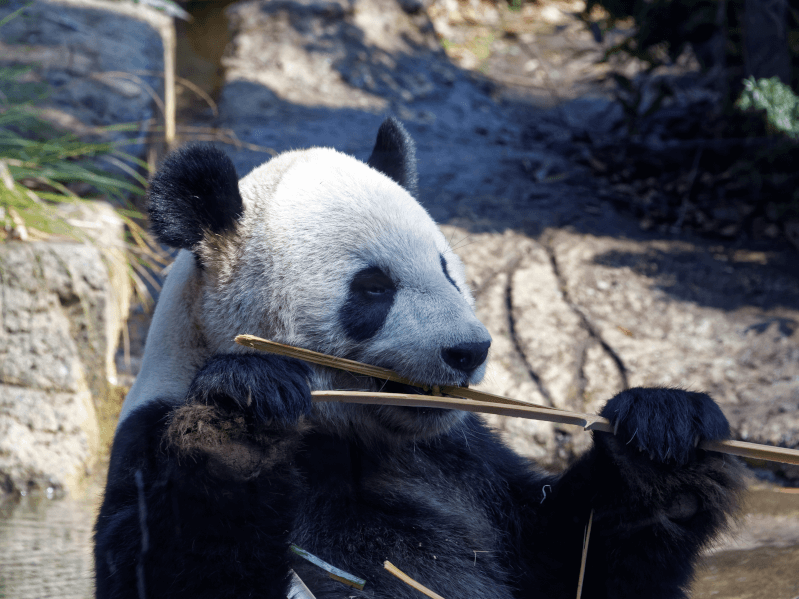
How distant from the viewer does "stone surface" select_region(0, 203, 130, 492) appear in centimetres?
389

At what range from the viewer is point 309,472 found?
6.75 ft

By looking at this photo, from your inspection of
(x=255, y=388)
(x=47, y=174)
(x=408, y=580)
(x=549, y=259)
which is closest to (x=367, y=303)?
(x=255, y=388)

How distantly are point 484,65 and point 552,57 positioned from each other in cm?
126

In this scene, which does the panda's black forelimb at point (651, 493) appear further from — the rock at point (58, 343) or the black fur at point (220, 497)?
the rock at point (58, 343)

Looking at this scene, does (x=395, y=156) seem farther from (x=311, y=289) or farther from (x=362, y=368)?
(x=362, y=368)

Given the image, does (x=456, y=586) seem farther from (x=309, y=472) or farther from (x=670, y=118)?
(x=670, y=118)

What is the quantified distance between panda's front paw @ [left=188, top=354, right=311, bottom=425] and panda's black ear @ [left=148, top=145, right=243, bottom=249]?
1.66ft

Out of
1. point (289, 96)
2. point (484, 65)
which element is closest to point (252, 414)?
point (289, 96)

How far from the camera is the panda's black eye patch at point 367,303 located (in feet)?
6.86

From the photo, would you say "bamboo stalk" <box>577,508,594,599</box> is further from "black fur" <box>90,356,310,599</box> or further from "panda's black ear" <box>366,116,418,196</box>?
"panda's black ear" <box>366,116,418,196</box>

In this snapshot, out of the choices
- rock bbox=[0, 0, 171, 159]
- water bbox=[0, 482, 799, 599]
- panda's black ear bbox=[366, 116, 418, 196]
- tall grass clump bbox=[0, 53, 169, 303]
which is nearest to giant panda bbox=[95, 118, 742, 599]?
panda's black ear bbox=[366, 116, 418, 196]

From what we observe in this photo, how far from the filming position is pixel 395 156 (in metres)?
2.81

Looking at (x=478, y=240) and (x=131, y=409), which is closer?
(x=131, y=409)

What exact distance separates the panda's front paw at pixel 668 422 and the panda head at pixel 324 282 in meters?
0.46
